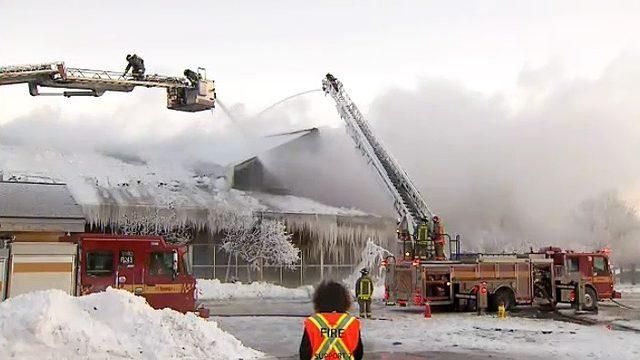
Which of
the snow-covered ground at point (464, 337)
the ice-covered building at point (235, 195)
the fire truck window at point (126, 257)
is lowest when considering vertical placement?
A: the snow-covered ground at point (464, 337)

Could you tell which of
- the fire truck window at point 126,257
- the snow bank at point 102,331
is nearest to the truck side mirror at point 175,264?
the fire truck window at point 126,257

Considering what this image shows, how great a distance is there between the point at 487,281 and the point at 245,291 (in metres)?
12.4

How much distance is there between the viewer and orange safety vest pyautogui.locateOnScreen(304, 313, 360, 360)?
159 inches

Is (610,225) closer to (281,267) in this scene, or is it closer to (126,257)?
A: (281,267)

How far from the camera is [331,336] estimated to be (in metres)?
4.07

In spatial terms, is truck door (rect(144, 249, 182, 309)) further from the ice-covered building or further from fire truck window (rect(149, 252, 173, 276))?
the ice-covered building

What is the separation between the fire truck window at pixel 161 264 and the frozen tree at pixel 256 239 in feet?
51.9

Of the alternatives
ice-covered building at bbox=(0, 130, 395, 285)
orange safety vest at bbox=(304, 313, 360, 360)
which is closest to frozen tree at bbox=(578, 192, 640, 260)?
ice-covered building at bbox=(0, 130, 395, 285)

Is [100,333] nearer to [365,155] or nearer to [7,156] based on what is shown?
[365,155]

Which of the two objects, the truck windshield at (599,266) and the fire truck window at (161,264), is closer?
the fire truck window at (161,264)

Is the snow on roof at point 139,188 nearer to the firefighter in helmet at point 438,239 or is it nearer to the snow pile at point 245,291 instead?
the snow pile at point 245,291

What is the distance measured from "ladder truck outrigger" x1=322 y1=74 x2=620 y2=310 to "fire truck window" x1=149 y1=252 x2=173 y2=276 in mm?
8028

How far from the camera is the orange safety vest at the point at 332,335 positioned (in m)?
4.04

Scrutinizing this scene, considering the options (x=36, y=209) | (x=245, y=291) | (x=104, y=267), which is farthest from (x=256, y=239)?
Answer: (x=36, y=209)
